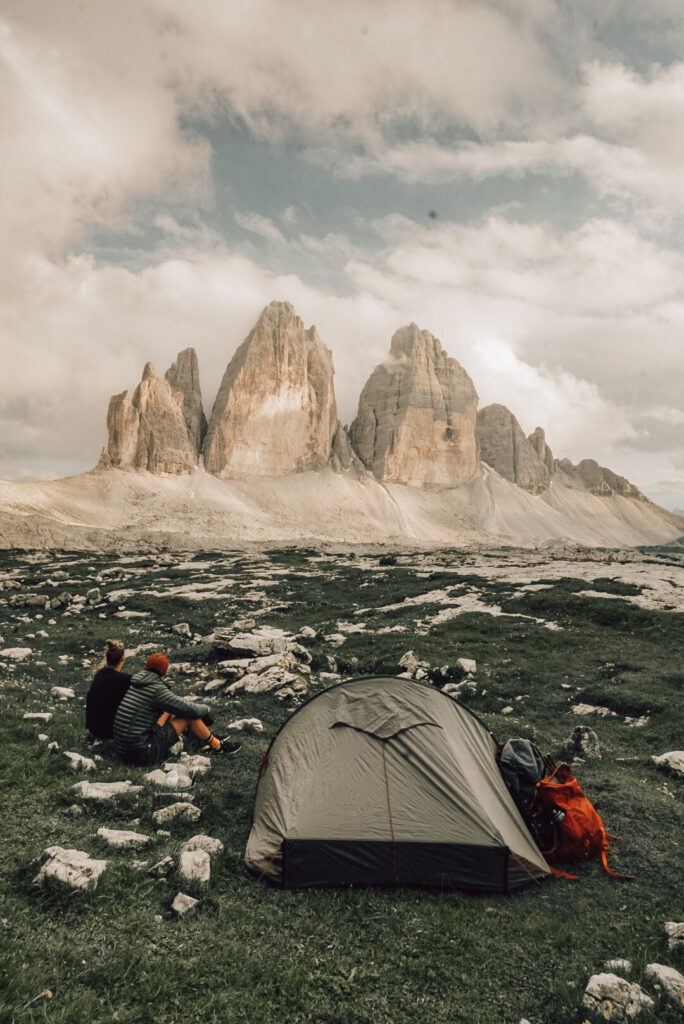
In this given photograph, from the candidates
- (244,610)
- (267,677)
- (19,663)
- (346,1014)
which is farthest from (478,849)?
(244,610)

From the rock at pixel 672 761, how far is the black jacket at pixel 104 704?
934 centimetres

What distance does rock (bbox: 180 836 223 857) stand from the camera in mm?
5731

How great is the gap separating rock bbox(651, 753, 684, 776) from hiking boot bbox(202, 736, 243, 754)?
7.37m

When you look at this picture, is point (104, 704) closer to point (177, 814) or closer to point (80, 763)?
point (80, 763)

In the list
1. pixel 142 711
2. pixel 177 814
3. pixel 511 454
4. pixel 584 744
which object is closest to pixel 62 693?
pixel 142 711

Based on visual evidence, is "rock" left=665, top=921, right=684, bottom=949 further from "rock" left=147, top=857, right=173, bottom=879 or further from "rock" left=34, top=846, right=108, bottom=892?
"rock" left=34, top=846, right=108, bottom=892

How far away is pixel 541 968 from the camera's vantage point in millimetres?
4609

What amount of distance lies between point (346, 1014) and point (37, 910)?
2811mm

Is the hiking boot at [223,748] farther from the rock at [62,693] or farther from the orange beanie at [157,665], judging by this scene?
the rock at [62,693]

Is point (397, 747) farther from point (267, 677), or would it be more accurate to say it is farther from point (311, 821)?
point (267, 677)

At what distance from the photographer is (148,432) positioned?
12644 centimetres

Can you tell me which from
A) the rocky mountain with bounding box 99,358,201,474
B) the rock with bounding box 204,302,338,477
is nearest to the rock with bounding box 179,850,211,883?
the rocky mountain with bounding box 99,358,201,474

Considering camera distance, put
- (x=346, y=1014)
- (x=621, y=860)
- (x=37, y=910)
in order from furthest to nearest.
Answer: (x=621, y=860)
(x=37, y=910)
(x=346, y=1014)

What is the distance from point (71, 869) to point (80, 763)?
2882mm
